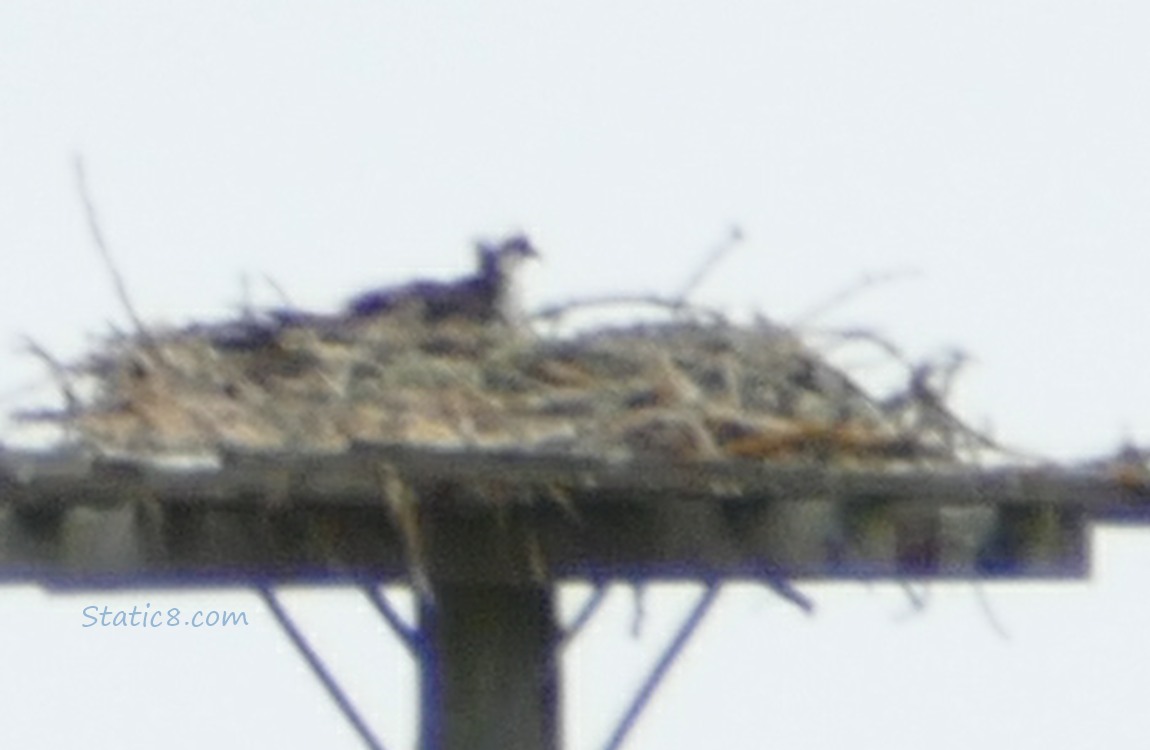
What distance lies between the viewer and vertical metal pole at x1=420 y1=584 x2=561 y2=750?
247 inches

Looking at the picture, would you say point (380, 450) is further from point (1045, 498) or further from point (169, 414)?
point (1045, 498)

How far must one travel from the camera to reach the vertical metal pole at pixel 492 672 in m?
Result: 6.27

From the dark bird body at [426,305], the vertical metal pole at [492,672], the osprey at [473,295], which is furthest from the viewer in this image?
the osprey at [473,295]

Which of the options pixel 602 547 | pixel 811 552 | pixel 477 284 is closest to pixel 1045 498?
pixel 811 552

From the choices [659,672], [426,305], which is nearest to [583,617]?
[659,672]

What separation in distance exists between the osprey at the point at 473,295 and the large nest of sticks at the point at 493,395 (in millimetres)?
304

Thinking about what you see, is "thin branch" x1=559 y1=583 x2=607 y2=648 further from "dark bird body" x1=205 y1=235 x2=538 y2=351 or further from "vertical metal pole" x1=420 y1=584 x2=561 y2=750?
"dark bird body" x1=205 y1=235 x2=538 y2=351

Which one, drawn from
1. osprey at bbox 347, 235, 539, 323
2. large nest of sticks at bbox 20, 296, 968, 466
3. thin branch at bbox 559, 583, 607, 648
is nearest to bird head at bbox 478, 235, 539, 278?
osprey at bbox 347, 235, 539, 323

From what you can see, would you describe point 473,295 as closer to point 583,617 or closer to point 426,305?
point 426,305

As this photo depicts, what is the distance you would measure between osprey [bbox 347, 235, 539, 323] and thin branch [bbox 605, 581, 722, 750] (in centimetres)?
156

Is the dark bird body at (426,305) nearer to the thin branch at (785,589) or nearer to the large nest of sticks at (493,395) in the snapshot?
the large nest of sticks at (493,395)

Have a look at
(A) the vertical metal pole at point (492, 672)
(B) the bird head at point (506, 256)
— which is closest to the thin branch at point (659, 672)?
(A) the vertical metal pole at point (492, 672)

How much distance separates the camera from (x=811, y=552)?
5.79 m

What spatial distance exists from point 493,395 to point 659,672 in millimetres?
719
